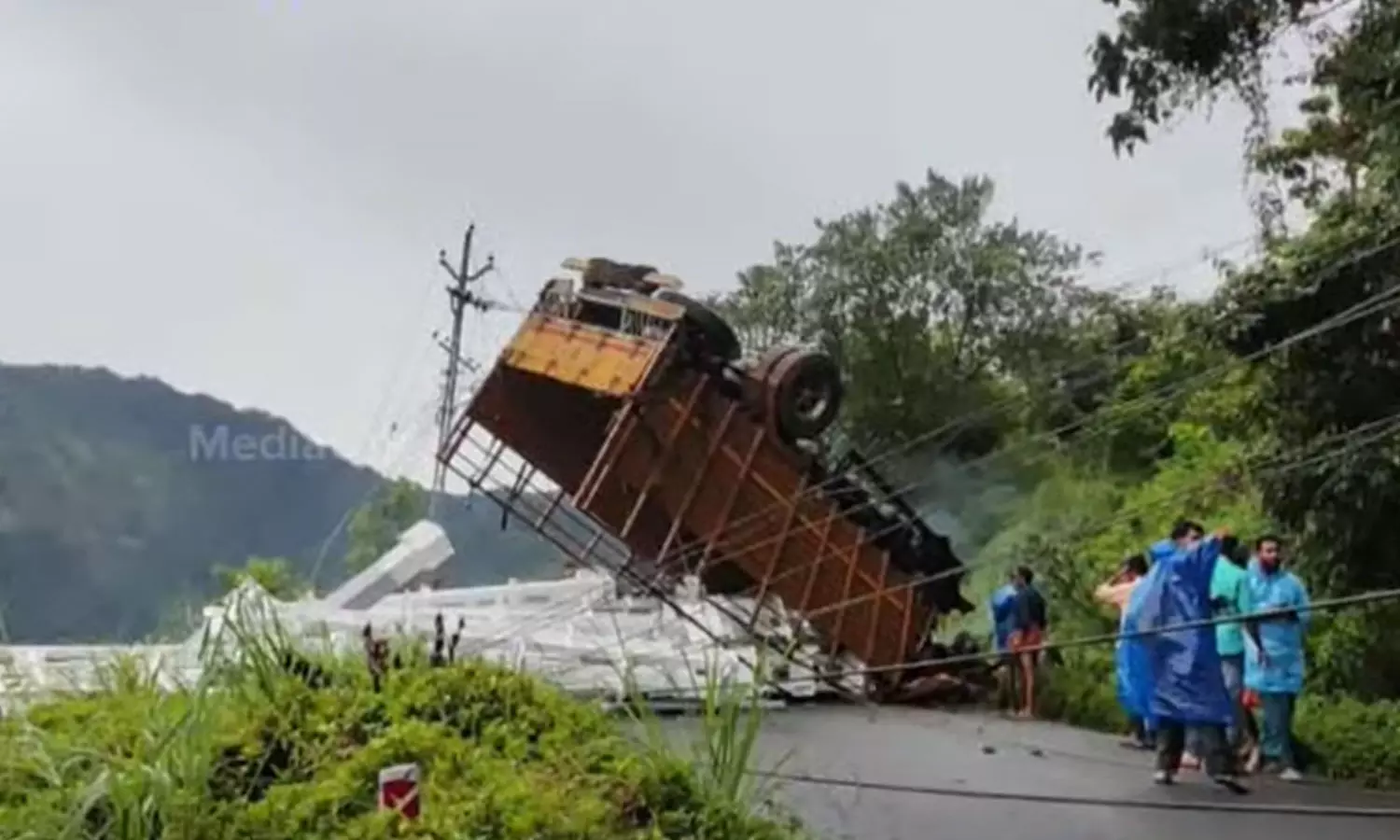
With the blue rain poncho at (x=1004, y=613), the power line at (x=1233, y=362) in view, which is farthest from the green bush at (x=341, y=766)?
the blue rain poncho at (x=1004, y=613)

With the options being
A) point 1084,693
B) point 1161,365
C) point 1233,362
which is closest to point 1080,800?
point 1233,362

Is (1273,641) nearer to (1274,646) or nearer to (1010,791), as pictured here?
(1274,646)

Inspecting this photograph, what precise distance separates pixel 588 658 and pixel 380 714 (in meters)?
2.84

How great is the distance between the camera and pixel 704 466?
14.3 metres

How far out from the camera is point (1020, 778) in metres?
9.88

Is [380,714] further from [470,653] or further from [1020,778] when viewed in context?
[1020,778]

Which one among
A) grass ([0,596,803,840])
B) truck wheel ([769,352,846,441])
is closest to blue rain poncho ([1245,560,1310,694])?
grass ([0,596,803,840])

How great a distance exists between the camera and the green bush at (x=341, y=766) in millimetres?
4562

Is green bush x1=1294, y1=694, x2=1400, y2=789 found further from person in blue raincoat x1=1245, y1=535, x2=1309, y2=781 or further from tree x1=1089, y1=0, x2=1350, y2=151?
tree x1=1089, y1=0, x2=1350, y2=151

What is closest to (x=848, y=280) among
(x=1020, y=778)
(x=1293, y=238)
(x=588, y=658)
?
(x=1293, y=238)

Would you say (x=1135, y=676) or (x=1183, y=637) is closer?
(x=1183, y=637)

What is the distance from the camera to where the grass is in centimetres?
457

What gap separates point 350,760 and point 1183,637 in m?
5.16

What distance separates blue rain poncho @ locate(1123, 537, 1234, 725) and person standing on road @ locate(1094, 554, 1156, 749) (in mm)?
182
